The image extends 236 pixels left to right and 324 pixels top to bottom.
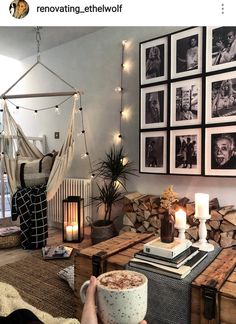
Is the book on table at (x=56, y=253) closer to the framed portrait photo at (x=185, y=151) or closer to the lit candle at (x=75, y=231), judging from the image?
the lit candle at (x=75, y=231)

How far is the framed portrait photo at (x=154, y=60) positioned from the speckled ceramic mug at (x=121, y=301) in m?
2.26

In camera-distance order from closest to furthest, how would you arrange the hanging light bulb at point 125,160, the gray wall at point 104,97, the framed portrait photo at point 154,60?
the framed portrait photo at point 154,60 < the gray wall at point 104,97 < the hanging light bulb at point 125,160

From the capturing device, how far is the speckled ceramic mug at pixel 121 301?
561 mm

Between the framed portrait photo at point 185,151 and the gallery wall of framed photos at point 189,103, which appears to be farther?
the framed portrait photo at point 185,151

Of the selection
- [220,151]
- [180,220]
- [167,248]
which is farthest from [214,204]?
[167,248]

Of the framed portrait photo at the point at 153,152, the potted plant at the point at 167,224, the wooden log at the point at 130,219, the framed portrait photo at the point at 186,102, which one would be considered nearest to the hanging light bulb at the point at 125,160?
the framed portrait photo at the point at 153,152

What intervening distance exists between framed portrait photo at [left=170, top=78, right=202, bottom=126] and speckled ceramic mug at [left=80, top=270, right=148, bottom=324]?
196cm

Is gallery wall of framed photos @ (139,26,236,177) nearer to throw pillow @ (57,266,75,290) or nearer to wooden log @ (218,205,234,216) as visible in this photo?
wooden log @ (218,205,234,216)

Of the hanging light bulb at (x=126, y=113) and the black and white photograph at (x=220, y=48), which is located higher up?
the black and white photograph at (x=220, y=48)
